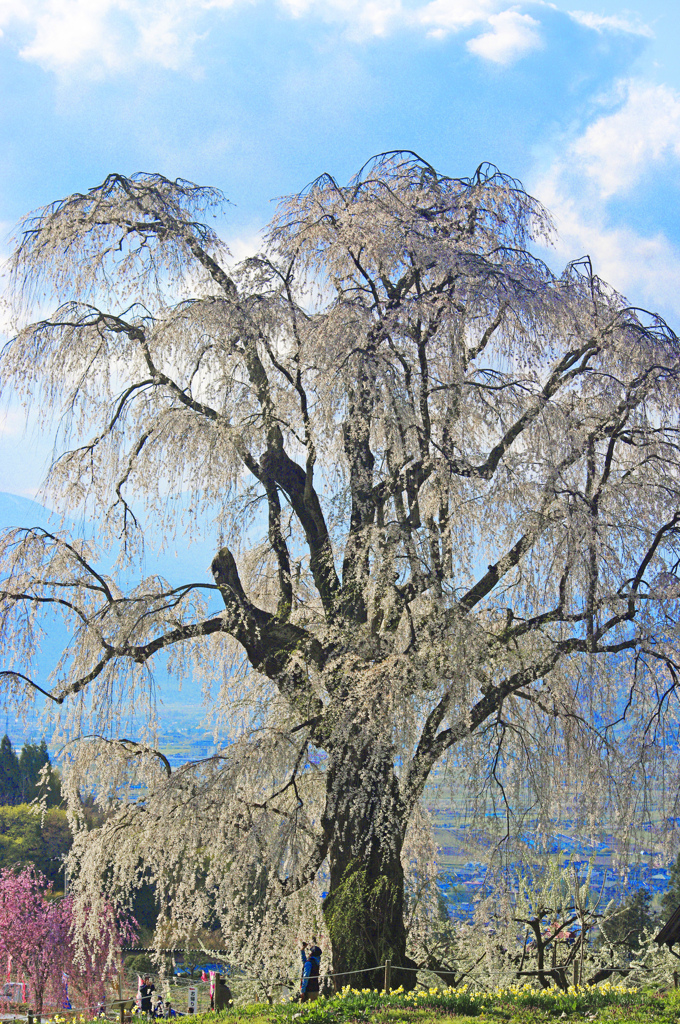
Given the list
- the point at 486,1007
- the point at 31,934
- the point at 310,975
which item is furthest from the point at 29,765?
the point at 486,1007

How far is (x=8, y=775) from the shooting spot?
1499 inches

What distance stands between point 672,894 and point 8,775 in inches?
1144

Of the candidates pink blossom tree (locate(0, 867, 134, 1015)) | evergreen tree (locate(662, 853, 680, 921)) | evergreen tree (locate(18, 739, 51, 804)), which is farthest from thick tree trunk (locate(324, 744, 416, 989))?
evergreen tree (locate(18, 739, 51, 804))

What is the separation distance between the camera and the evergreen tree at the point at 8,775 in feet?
123

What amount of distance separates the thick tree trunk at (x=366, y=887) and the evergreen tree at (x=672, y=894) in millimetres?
11368

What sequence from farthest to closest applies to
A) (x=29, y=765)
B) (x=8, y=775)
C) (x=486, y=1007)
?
1. (x=29, y=765)
2. (x=8, y=775)
3. (x=486, y=1007)

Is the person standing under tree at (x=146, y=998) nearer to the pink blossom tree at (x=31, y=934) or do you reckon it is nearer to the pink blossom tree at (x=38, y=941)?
the pink blossom tree at (x=38, y=941)

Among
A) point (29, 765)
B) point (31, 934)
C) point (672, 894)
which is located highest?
point (29, 765)

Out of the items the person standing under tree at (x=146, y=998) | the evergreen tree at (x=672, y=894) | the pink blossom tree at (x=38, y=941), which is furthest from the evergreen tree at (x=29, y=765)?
the person standing under tree at (x=146, y=998)

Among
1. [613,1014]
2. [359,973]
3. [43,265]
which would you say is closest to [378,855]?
[359,973]

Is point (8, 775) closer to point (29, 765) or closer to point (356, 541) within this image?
point (29, 765)

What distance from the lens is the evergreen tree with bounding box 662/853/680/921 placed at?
17406 millimetres

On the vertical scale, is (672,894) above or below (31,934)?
above

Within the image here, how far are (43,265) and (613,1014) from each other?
831cm
